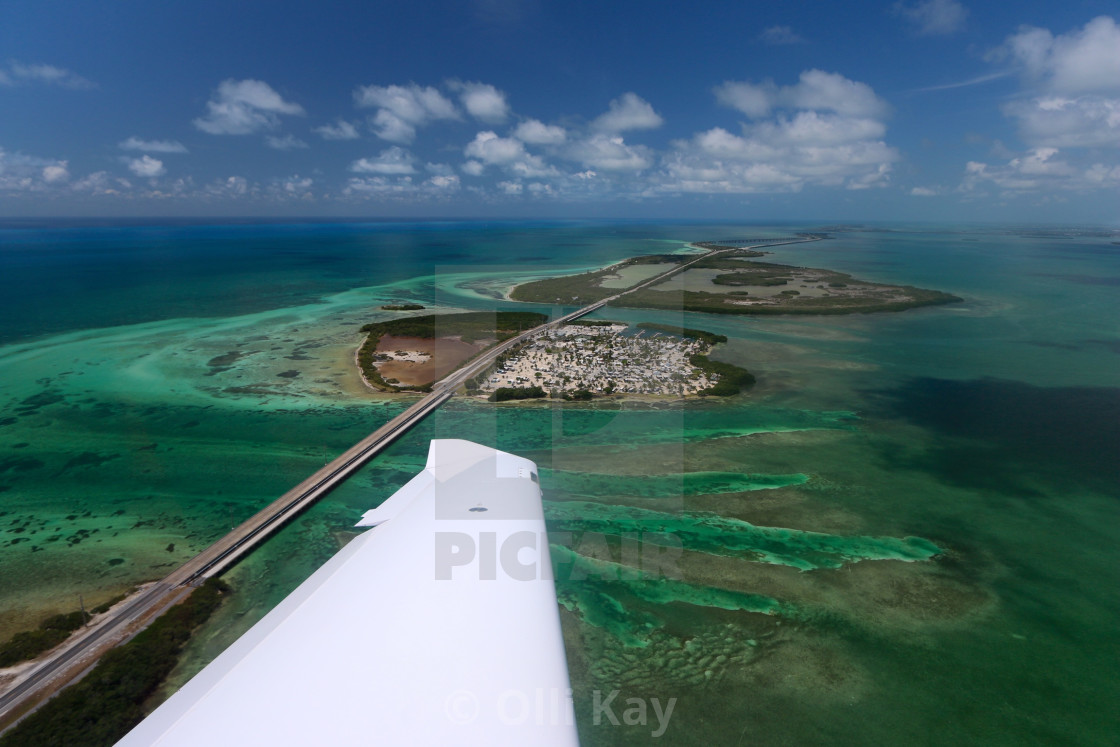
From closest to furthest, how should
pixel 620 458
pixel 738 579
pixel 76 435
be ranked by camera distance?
pixel 738 579 → pixel 620 458 → pixel 76 435

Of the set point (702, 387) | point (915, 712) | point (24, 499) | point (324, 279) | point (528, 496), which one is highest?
point (324, 279)

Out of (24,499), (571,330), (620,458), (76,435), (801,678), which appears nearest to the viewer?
(801,678)

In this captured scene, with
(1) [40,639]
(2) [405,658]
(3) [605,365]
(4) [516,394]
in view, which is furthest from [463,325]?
(2) [405,658]

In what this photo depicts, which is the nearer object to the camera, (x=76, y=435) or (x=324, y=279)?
(x=76, y=435)

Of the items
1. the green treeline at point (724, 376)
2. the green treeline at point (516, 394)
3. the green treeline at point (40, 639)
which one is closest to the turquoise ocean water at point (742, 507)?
the green treeline at point (40, 639)

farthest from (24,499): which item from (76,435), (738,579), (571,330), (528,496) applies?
(571,330)

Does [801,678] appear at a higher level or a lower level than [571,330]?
lower

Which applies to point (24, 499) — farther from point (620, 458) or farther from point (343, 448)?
point (620, 458)

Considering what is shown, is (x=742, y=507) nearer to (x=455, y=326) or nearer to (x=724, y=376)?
(x=724, y=376)
